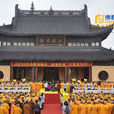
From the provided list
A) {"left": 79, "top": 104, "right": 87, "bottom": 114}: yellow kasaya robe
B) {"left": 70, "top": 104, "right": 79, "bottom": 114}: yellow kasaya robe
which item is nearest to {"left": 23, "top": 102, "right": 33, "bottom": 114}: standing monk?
{"left": 70, "top": 104, "right": 79, "bottom": 114}: yellow kasaya robe

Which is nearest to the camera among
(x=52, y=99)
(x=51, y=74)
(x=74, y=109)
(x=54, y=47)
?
(x=74, y=109)

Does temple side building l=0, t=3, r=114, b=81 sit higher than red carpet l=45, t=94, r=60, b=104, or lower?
higher

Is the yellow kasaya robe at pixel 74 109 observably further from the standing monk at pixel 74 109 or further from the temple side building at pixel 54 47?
the temple side building at pixel 54 47

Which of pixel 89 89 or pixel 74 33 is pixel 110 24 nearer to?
pixel 74 33

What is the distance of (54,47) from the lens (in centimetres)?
2733

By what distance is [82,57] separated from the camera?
2516 cm

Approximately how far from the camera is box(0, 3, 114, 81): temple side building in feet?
82.4

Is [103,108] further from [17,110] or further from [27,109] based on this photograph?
[17,110]

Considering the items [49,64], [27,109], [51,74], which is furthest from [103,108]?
[51,74]

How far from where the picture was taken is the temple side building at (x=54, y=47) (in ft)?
82.4

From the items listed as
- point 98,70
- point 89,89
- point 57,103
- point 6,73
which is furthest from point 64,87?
point 6,73

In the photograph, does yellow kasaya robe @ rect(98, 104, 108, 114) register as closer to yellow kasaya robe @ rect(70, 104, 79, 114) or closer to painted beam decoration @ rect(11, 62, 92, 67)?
yellow kasaya robe @ rect(70, 104, 79, 114)

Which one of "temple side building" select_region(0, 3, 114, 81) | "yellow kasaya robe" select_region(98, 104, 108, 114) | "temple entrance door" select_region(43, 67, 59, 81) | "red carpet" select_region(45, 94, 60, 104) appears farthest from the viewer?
"temple entrance door" select_region(43, 67, 59, 81)

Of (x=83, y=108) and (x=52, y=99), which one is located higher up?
(x=83, y=108)
